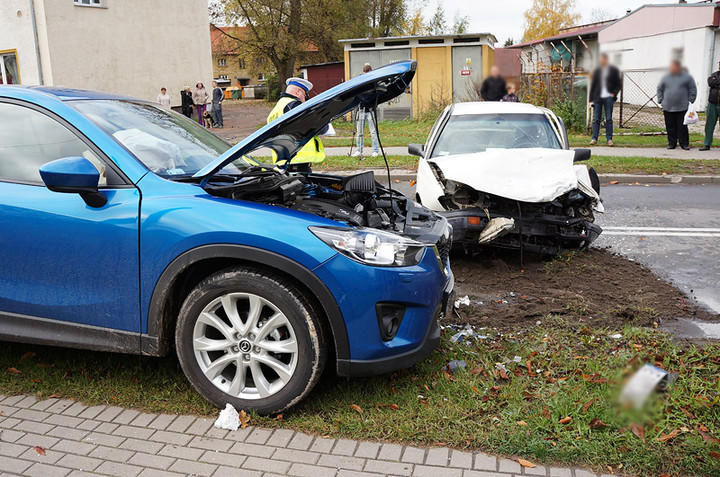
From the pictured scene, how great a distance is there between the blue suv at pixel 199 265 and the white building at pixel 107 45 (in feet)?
70.8

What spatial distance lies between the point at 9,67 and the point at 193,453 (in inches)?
967

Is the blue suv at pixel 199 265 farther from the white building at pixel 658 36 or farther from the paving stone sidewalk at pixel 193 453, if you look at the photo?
the white building at pixel 658 36

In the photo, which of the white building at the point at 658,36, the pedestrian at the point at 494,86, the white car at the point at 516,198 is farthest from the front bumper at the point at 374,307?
the pedestrian at the point at 494,86

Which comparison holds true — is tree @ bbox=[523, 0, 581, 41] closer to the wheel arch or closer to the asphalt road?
the asphalt road

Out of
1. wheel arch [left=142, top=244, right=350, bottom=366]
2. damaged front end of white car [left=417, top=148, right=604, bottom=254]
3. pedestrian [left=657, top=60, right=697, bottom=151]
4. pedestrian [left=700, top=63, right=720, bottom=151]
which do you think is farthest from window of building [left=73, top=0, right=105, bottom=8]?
wheel arch [left=142, top=244, right=350, bottom=366]

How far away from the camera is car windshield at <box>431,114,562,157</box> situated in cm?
727

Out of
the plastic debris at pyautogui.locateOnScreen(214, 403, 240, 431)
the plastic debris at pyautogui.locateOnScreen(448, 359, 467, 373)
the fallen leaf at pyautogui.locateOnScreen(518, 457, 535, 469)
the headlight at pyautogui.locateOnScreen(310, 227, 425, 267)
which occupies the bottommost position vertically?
the fallen leaf at pyautogui.locateOnScreen(518, 457, 535, 469)

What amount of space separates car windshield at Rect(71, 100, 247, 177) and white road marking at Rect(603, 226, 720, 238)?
17.0 feet

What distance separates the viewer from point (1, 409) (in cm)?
364

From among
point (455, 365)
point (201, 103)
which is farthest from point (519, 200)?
A: point (201, 103)

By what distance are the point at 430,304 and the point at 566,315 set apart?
6.06 ft

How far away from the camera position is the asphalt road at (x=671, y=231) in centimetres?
598

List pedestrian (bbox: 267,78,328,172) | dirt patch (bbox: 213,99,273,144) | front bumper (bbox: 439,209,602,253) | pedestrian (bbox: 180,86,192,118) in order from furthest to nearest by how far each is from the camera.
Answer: pedestrian (bbox: 180,86,192,118) < dirt patch (bbox: 213,99,273,144) < pedestrian (bbox: 267,78,328,172) < front bumper (bbox: 439,209,602,253)

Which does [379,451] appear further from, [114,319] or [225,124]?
[225,124]
